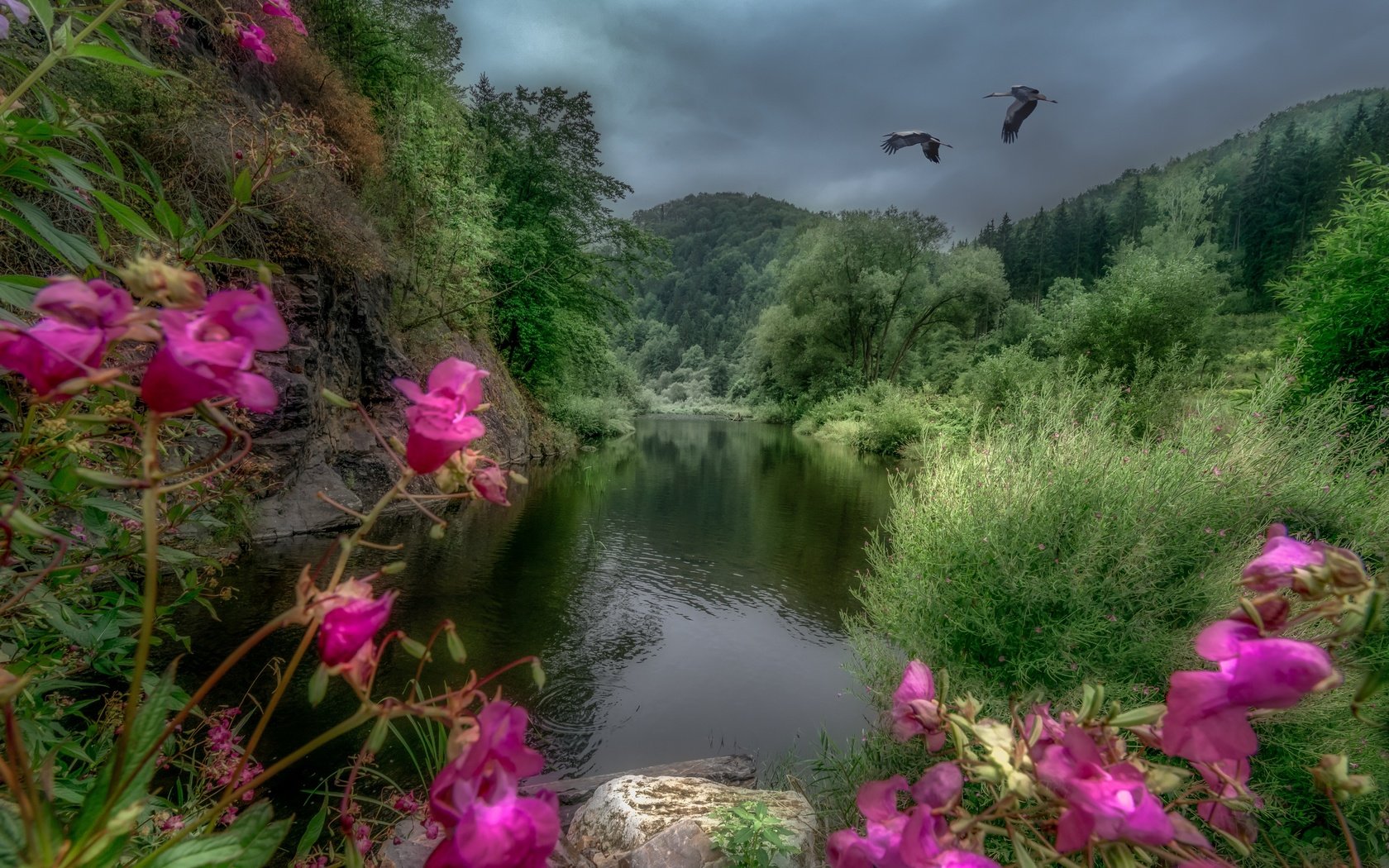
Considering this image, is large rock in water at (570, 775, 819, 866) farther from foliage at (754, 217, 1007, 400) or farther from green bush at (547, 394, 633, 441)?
foliage at (754, 217, 1007, 400)

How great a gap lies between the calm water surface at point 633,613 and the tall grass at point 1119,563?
1.44 metres

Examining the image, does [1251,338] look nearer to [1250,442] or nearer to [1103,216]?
[1103,216]


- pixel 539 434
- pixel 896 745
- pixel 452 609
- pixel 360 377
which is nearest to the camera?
pixel 896 745

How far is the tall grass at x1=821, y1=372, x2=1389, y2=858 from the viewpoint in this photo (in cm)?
311

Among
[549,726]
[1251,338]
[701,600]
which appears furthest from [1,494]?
[1251,338]

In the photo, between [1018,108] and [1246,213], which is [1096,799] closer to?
[1018,108]

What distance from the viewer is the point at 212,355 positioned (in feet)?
1.43

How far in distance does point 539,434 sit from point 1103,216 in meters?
62.2

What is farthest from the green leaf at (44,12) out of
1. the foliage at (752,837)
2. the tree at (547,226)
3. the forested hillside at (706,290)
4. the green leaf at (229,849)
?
the forested hillside at (706,290)

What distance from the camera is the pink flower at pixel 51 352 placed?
0.46m

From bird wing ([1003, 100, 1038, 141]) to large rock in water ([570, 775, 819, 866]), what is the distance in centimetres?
883

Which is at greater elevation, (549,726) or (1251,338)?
(1251,338)

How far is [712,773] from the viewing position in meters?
4.29

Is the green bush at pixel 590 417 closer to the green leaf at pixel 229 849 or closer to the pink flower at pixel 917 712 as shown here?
the pink flower at pixel 917 712
